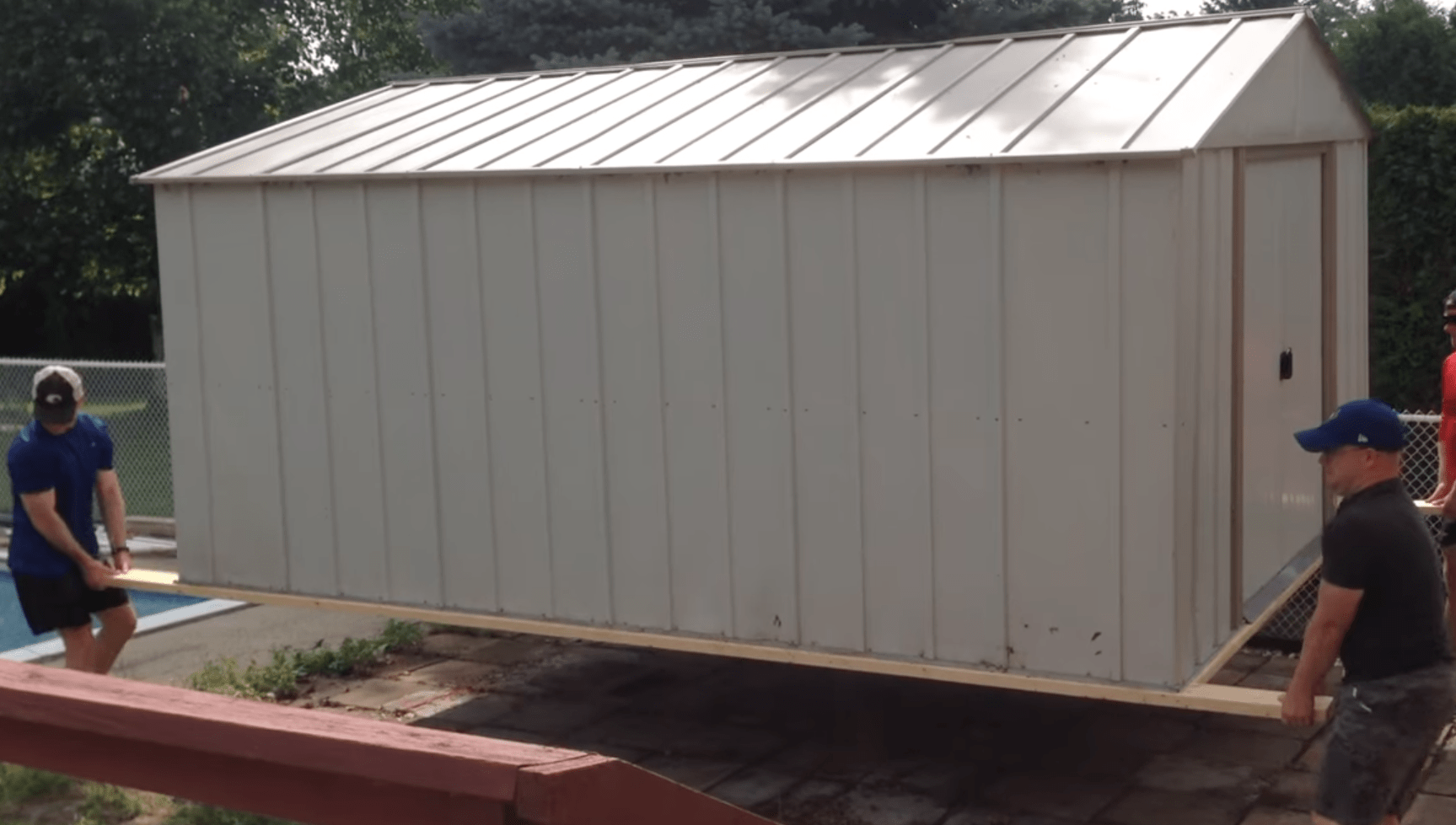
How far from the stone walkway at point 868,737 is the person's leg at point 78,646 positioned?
51.6 inches

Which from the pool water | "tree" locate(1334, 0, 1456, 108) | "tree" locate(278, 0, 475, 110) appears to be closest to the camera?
the pool water

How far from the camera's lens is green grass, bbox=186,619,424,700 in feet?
27.8

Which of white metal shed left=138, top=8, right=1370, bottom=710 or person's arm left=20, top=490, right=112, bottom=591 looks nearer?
white metal shed left=138, top=8, right=1370, bottom=710

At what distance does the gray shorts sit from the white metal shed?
3.12 ft

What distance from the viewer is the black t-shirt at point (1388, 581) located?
4699 millimetres

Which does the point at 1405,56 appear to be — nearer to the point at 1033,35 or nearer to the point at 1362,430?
the point at 1033,35

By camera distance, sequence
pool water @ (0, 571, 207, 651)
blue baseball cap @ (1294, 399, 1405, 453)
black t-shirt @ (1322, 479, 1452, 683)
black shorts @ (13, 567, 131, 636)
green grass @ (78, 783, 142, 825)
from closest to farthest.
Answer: black t-shirt @ (1322, 479, 1452, 683) → blue baseball cap @ (1294, 399, 1405, 453) → green grass @ (78, 783, 142, 825) → black shorts @ (13, 567, 131, 636) → pool water @ (0, 571, 207, 651)

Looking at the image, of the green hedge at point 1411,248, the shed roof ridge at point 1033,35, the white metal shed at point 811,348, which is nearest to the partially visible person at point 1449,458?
the white metal shed at point 811,348

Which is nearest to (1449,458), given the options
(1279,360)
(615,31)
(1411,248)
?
(1279,360)

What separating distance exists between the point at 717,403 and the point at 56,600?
→ 3160 millimetres

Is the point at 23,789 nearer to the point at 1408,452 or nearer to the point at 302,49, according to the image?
the point at 1408,452

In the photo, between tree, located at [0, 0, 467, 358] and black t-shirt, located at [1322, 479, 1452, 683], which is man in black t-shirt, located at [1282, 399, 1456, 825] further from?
tree, located at [0, 0, 467, 358]

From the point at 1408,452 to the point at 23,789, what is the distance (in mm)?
7597

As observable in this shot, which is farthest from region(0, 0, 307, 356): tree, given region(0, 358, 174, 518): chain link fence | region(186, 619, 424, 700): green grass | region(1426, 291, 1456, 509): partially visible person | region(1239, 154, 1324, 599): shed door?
region(1426, 291, 1456, 509): partially visible person
